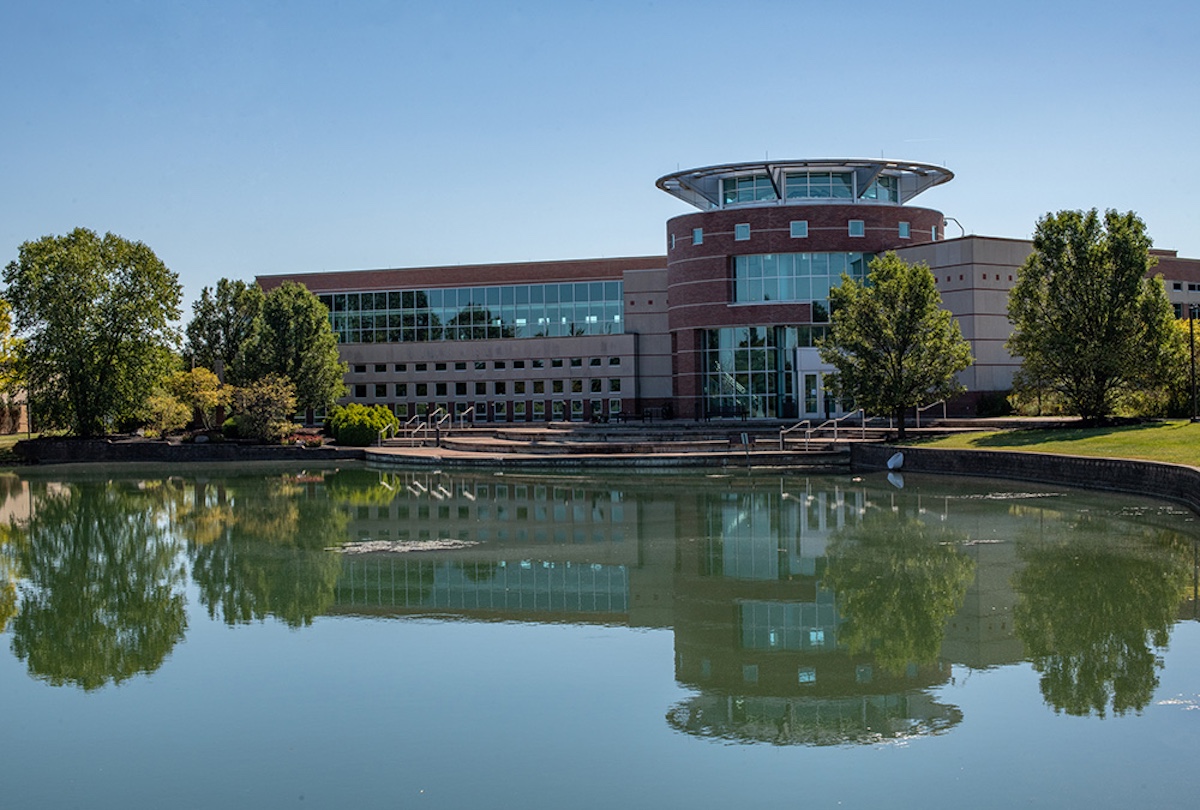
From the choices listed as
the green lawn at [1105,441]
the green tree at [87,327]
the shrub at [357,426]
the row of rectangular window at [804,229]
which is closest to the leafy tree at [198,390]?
the green tree at [87,327]

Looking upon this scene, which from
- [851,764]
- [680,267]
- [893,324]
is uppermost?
[680,267]

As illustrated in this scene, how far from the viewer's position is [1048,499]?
23.8m

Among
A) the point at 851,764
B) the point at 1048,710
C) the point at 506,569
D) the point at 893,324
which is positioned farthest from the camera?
the point at 893,324

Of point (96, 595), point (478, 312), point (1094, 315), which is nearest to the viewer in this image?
point (96, 595)

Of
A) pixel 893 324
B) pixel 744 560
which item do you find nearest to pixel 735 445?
pixel 893 324

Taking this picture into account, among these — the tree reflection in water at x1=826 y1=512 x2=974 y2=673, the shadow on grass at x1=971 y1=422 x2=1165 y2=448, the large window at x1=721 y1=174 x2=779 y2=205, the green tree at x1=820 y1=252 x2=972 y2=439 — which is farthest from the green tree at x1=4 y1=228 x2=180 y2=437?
the tree reflection in water at x1=826 y1=512 x2=974 y2=673

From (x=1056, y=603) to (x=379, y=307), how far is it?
165ft

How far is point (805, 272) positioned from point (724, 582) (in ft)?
107

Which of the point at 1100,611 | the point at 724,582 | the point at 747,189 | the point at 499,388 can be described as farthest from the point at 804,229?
the point at 1100,611

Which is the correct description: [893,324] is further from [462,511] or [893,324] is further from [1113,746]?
[1113,746]

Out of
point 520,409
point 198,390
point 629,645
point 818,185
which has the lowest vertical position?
point 629,645

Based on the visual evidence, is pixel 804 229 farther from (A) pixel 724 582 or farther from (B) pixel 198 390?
(A) pixel 724 582

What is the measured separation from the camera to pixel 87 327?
4672 centimetres

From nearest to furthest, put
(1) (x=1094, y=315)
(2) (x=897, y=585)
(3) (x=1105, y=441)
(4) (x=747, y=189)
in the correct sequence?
(2) (x=897, y=585) → (3) (x=1105, y=441) → (1) (x=1094, y=315) → (4) (x=747, y=189)
